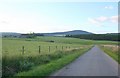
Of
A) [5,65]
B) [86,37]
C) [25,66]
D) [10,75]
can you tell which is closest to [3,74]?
[10,75]

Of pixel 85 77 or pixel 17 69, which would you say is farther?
pixel 17 69

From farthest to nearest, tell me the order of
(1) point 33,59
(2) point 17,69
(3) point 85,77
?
(1) point 33,59
(2) point 17,69
(3) point 85,77

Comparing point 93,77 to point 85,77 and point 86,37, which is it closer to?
point 85,77

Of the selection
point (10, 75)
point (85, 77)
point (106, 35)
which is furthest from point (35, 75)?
point (106, 35)

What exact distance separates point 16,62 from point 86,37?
180 meters

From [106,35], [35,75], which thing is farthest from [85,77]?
[106,35]

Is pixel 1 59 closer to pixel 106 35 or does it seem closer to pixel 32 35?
pixel 32 35

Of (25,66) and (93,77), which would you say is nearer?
(93,77)

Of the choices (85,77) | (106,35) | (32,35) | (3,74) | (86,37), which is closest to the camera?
(3,74)

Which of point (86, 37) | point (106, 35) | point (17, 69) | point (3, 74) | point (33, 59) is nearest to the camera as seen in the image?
point (3, 74)

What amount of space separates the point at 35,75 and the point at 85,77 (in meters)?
2.34

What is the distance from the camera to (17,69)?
16.5 m

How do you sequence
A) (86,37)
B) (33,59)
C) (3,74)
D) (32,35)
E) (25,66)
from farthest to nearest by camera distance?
1. (86,37)
2. (32,35)
3. (33,59)
4. (25,66)
5. (3,74)

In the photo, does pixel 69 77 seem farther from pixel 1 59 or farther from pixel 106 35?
pixel 106 35
